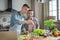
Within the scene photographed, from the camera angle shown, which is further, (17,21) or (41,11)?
(41,11)

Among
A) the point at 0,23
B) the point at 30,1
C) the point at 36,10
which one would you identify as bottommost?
the point at 0,23

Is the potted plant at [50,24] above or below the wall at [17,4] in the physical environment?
below

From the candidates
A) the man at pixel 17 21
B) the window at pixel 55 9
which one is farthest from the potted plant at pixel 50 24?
the window at pixel 55 9

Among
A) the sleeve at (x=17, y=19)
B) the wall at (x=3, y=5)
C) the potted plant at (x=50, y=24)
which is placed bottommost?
the potted plant at (x=50, y=24)

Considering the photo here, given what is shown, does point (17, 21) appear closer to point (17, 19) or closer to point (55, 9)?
point (17, 19)

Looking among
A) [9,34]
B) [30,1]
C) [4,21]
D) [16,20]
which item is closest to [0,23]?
[4,21]

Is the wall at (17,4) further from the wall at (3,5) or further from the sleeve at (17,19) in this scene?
the sleeve at (17,19)

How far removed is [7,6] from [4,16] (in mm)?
457

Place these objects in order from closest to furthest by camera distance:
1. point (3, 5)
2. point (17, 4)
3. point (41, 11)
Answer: point (3, 5)
point (17, 4)
point (41, 11)

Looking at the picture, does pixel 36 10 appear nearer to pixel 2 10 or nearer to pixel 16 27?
pixel 2 10

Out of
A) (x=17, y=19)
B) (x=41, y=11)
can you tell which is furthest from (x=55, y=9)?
(x=17, y=19)

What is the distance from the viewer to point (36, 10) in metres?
6.65

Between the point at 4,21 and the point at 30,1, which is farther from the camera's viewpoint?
the point at 30,1

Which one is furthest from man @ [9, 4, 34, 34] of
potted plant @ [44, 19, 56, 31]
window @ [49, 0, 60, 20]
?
window @ [49, 0, 60, 20]
